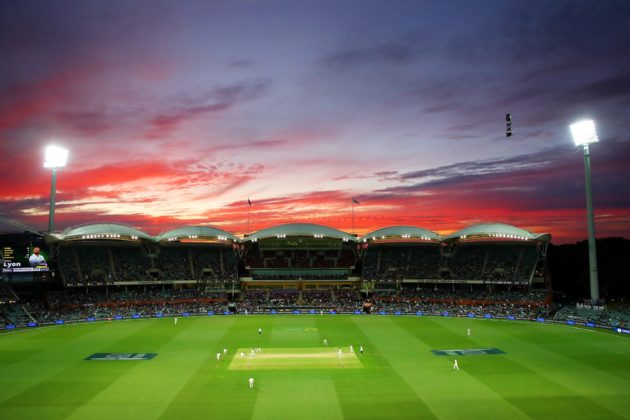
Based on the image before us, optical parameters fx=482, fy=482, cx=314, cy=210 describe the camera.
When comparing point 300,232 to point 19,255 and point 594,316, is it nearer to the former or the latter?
point 19,255

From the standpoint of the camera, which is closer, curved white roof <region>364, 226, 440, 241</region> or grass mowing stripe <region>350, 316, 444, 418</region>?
grass mowing stripe <region>350, 316, 444, 418</region>

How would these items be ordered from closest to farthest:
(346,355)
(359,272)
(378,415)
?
(378,415) → (346,355) → (359,272)

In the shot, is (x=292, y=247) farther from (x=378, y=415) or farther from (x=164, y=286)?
(x=378, y=415)

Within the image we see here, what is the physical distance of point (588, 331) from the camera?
169 ft

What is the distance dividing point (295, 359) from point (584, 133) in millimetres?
45995

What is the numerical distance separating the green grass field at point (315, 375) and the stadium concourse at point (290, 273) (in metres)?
16.9

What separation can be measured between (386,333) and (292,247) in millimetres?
37904

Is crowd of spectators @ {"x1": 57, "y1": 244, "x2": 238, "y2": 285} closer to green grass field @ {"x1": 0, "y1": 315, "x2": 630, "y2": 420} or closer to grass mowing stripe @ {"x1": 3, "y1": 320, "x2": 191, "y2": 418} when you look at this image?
green grass field @ {"x1": 0, "y1": 315, "x2": 630, "y2": 420}

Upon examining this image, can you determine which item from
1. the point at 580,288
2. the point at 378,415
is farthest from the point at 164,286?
the point at 580,288

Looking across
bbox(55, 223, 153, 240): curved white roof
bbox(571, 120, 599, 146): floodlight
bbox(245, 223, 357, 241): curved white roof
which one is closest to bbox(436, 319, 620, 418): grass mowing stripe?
bbox(571, 120, 599, 146): floodlight

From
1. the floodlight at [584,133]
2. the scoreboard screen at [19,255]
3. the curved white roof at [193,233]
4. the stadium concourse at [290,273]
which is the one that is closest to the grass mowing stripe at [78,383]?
the stadium concourse at [290,273]

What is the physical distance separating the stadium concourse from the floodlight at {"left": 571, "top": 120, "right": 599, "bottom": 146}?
18.4 meters

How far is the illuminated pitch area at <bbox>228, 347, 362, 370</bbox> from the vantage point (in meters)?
35.9

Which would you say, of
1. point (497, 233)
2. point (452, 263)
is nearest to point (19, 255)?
point (452, 263)
